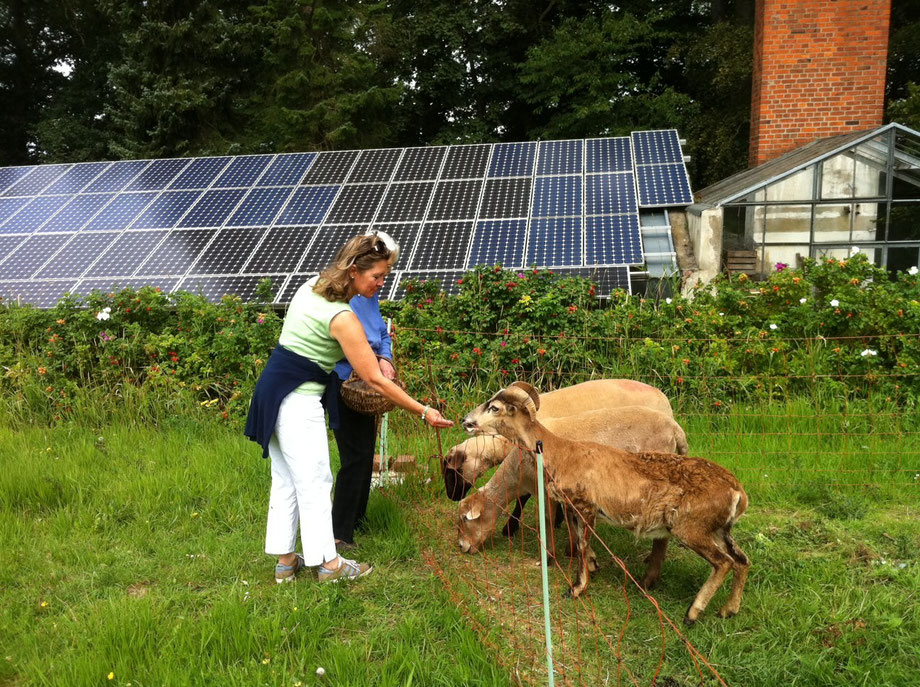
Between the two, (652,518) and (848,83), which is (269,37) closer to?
(848,83)

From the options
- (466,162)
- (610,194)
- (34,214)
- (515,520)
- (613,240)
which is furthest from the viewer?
(466,162)

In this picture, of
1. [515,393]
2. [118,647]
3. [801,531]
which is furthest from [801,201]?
[118,647]

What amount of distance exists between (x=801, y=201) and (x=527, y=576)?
9.30m

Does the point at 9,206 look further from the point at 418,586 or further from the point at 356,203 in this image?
the point at 418,586

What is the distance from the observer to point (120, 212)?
38.7 ft

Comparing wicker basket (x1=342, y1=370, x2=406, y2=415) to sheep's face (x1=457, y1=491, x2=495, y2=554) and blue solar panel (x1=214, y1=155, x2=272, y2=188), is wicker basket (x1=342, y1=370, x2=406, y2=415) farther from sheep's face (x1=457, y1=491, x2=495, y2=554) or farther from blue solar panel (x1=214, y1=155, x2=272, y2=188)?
blue solar panel (x1=214, y1=155, x2=272, y2=188)

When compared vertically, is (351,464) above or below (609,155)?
below

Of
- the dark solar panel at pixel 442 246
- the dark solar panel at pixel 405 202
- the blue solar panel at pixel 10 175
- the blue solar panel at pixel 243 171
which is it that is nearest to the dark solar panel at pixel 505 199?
the dark solar panel at pixel 442 246

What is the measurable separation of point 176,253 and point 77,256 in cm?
144

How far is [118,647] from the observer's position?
12.7 feet

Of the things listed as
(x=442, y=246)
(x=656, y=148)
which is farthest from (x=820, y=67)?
(x=442, y=246)

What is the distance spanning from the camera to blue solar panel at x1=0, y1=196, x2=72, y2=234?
1167 centimetres

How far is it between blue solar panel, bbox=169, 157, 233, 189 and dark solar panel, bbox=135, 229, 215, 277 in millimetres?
1868

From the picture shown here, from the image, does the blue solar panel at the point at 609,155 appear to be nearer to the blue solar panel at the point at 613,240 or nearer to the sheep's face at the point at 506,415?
the blue solar panel at the point at 613,240
